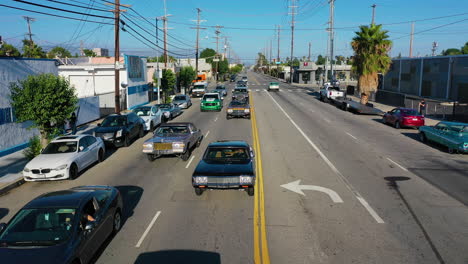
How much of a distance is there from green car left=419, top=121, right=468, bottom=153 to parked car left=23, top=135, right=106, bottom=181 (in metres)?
16.7

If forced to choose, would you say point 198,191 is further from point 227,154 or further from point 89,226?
point 89,226

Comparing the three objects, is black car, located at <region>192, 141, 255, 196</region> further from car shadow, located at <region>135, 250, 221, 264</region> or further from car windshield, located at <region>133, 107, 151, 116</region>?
car windshield, located at <region>133, 107, 151, 116</region>

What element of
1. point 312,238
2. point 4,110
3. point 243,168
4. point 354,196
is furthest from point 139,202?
point 4,110

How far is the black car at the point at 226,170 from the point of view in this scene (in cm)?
1093

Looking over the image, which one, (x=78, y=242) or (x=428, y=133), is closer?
(x=78, y=242)

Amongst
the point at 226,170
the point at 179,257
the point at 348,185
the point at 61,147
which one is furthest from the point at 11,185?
the point at 348,185

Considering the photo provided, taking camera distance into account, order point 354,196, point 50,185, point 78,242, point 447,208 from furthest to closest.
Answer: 1. point 50,185
2. point 354,196
3. point 447,208
4. point 78,242

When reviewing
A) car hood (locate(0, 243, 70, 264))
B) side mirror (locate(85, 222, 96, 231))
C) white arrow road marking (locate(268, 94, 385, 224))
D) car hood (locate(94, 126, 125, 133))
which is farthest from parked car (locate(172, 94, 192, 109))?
car hood (locate(0, 243, 70, 264))

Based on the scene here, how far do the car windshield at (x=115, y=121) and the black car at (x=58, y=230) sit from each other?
12919 millimetres

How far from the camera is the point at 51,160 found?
1410 centimetres

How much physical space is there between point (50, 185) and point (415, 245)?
39.5 ft

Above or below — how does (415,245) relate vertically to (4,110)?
below

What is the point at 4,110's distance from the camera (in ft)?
64.9

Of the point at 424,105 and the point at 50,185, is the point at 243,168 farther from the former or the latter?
the point at 424,105
